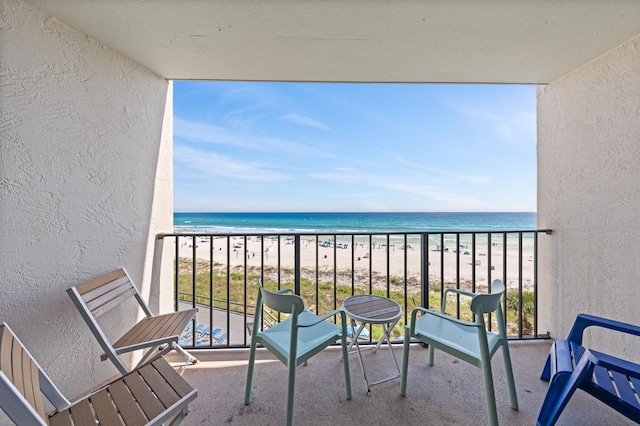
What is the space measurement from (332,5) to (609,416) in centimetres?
289

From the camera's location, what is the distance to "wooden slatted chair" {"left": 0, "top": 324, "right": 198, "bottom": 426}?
853mm

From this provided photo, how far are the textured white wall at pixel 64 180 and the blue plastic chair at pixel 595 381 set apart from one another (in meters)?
2.70

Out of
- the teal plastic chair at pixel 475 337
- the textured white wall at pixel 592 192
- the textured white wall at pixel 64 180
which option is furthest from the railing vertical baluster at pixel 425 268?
the textured white wall at pixel 64 180

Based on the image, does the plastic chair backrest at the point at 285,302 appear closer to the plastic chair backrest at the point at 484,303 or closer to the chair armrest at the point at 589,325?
the plastic chair backrest at the point at 484,303

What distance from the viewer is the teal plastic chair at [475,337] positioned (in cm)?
124

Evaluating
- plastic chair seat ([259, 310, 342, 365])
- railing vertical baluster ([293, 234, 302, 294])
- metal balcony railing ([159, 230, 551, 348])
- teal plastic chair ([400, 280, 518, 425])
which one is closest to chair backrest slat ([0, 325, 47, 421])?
plastic chair seat ([259, 310, 342, 365])

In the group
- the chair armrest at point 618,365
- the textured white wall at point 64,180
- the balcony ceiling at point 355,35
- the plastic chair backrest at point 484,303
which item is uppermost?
the balcony ceiling at point 355,35

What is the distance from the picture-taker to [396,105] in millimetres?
10398

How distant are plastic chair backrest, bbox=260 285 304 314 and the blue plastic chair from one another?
4.35 feet

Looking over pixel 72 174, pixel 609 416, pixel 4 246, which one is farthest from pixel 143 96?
pixel 609 416

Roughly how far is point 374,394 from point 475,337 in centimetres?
75

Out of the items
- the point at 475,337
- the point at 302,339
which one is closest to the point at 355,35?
the point at 302,339

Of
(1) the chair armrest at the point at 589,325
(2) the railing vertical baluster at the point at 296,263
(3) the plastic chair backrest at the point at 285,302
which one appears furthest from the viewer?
(2) the railing vertical baluster at the point at 296,263

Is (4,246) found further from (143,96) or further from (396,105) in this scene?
(396,105)
